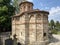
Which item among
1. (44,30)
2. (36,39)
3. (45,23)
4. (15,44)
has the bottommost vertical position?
(15,44)

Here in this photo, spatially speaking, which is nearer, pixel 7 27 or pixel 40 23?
pixel 40 23

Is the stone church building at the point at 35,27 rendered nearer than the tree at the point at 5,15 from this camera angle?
Yes

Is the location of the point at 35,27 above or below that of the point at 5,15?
below

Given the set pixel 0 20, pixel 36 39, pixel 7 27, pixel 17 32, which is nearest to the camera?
pixel 36 39

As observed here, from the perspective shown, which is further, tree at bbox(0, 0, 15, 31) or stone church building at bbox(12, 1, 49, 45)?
tree at bbox(0, 0, 15, 31)

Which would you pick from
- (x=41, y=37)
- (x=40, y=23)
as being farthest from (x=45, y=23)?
(x=41, y=37)

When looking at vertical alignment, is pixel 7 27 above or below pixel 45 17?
below

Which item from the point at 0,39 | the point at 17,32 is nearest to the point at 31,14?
the point at 17,32

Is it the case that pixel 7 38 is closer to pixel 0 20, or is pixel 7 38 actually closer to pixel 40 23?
pixel 0 20

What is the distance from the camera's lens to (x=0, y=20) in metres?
27.2

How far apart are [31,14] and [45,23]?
2870 mm

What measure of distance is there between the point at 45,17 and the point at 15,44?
891 cm

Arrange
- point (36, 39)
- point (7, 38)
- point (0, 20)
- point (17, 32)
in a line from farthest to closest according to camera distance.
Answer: point (0, 20) → point (7, 38) → point (17, 32) → point (36, 39)

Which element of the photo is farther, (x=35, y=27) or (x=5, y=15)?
(x=5, y=15)
